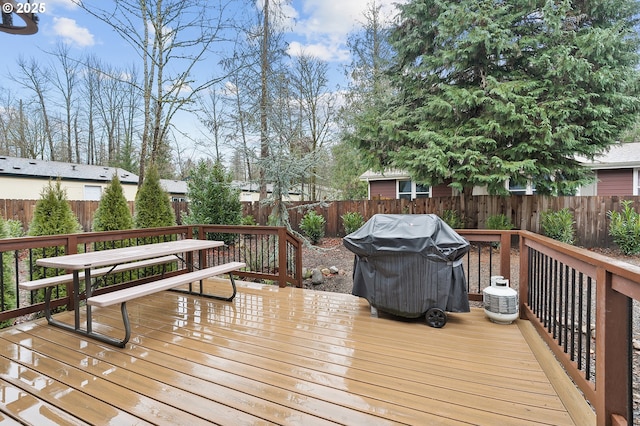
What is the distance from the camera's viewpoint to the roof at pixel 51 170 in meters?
13.4

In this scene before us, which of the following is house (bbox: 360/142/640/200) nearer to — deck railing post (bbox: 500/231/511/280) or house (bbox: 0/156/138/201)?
deck railing post (bbox: 500/231/511/280)

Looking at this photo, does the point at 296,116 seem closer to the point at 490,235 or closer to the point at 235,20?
the point at 235,20

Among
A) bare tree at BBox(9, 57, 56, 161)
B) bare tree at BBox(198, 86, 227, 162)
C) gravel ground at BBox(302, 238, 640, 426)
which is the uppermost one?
bare tree at BBox(9, 57, 56, 161)

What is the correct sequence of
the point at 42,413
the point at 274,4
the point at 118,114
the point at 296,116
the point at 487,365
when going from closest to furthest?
the point at 42,413
the point at 487,365
the point at 296,116
the point at 274,4
the point at 118,114

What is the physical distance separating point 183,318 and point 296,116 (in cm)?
573

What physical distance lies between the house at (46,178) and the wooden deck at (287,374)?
38.3ft

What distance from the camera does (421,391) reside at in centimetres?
199

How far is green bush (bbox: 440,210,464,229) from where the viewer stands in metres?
8.71

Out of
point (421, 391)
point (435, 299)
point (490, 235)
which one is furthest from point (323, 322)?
point (490, 235)

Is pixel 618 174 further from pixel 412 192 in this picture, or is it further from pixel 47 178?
pixel 47 178

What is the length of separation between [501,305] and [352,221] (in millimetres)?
7107

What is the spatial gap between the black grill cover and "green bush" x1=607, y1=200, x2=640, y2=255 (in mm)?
7138

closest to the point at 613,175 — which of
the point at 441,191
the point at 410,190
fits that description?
the point at 441,191

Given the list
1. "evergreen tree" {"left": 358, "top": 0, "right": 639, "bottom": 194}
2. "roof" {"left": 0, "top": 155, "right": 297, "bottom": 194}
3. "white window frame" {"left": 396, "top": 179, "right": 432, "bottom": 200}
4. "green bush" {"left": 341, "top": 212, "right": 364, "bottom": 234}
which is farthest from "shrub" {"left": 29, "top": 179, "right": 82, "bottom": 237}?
"white window frame" {"left": 396, "top": 179, "right": 432, "bottom": 200}
